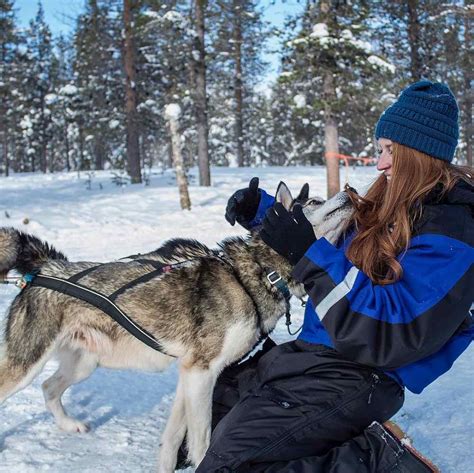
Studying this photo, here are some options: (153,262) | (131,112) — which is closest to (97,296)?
(153,262)

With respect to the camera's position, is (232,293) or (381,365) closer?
(381,365)

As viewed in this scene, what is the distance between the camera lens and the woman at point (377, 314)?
183cm

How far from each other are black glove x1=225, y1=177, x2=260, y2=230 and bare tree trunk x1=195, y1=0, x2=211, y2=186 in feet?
48.3

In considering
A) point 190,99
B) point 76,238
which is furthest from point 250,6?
point 76,238

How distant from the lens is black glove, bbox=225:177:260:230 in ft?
10.6

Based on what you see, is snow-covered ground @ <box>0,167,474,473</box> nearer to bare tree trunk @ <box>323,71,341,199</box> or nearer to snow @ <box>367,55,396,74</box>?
bare tree trunk @ <box>323,71,341,199</box>

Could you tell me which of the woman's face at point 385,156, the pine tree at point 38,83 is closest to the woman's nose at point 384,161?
the woman's face at point 385,156

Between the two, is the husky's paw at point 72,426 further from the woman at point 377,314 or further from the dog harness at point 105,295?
the woman at point 377,314

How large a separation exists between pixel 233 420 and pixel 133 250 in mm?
7081

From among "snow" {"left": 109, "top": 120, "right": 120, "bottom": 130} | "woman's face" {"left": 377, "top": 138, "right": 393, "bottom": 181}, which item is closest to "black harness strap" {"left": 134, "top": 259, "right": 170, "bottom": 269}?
"woman's face" {"left": 377, "top": 138, "right": 393, "bottom": 181}

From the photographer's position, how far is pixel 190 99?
17.6 metres

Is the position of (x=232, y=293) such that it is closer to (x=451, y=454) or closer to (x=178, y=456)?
(x=178, y=456)

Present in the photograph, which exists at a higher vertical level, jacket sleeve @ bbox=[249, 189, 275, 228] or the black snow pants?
jacket sleeve @ bbox=[249, 189, 275, 228]

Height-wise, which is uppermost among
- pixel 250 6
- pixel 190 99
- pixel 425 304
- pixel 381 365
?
pixel 250 6
